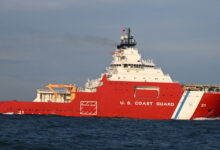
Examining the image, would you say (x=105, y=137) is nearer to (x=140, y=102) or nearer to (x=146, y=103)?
(x=140, y=102)

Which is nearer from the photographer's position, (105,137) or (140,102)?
(105,137)

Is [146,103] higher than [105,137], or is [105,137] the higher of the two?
[146,103]

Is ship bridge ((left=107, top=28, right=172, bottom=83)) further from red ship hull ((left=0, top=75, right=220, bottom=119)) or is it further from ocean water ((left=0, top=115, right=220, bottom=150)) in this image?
ocean water ((left=0, top=115, right=220, bottom=150))

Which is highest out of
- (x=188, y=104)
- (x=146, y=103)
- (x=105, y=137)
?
(x=146, y=103)

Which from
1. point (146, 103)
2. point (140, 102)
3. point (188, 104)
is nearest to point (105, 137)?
point (140, 102)

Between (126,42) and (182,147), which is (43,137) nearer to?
(182,147)

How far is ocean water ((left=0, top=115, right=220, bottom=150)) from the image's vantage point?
17156mm

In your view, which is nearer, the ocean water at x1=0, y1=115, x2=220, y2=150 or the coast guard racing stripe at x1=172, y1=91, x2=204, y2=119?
the ocean water at x1=0, y1=115, x2=220, y2=150

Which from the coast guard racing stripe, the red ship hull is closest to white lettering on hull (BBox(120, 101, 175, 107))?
the red ship hull

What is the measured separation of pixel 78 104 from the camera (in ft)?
106

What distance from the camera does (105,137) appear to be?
788 inches

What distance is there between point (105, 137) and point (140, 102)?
12.5 m

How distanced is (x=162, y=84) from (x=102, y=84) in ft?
17.8

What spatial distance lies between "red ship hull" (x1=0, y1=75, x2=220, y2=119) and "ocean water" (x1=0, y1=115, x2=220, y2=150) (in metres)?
5.80
